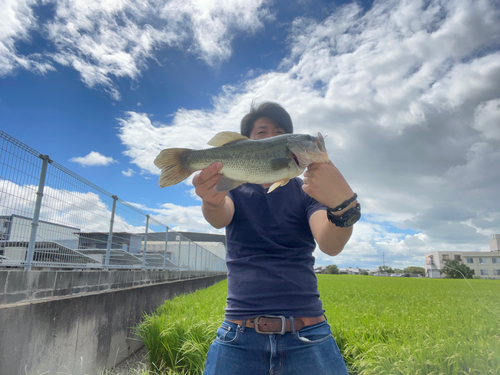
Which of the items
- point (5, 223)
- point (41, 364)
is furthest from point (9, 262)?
point (41, 364)

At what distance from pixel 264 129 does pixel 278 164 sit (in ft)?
1.84

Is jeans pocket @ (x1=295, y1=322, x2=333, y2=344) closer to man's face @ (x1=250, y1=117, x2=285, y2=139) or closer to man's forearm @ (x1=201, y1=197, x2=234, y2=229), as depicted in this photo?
man's forearm @ (x1=201, y1=197, x2=234, y2=229)

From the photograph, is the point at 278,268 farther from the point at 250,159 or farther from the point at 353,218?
the point at 250,159

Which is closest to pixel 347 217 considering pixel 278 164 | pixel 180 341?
pixel 278 164

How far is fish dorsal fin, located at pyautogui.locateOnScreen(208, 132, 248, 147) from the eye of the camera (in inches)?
79.7

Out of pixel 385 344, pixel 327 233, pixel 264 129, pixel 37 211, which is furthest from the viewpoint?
pixel 37 211

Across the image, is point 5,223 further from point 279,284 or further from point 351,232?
point 351,232

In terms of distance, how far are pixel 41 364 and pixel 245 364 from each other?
333cm

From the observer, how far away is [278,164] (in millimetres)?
1832

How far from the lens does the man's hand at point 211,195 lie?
1790 millimetres

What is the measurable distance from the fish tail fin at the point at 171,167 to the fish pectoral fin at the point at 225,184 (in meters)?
0.25

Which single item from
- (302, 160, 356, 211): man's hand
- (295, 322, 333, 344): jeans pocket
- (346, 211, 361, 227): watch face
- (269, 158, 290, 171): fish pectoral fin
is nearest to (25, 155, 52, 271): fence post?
(269, 158, 290, 171): fish pectoral fin

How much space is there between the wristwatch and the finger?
2.22 ft

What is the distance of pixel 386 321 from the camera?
5660 millimetres
